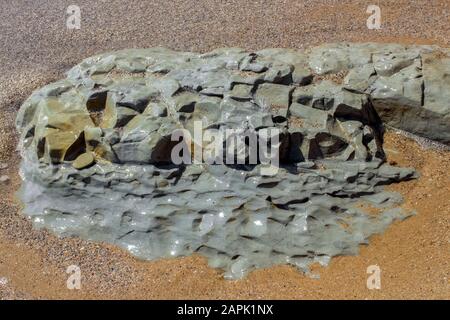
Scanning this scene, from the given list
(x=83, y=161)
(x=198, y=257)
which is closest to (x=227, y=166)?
(x=198, y=257)

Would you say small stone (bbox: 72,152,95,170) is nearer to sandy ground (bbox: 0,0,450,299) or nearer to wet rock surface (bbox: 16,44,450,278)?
wet rock surface (bbox: 16,44,450,278)

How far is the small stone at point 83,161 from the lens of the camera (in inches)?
264

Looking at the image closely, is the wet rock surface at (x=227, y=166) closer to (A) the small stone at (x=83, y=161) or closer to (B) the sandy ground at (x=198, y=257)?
(A) the small stone at (x=83, y=161)

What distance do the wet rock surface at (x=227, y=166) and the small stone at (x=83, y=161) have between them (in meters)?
0.02

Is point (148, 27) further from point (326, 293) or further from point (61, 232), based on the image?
point (326, 293)

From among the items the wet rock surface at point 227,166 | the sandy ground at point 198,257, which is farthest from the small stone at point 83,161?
the sandy ground at point 198,257

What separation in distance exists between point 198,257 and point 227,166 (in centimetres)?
94

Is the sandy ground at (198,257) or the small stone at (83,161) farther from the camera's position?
the small stone at (83,161)

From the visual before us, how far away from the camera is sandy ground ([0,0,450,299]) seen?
584cm

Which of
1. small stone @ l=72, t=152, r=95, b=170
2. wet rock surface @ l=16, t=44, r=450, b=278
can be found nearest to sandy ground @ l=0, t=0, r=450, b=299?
wet rock surface @ l=16, t=44, r=450, b=278

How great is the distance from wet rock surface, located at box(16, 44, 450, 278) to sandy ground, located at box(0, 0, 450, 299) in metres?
0.18

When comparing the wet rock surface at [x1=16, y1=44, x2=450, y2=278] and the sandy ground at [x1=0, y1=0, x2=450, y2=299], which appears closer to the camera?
the sandy ground at [x1=0, y1=0, x2=450, y2=299]

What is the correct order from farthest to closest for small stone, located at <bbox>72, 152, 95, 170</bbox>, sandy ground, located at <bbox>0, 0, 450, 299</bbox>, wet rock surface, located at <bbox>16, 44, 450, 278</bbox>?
small stone, located at <bbox>72, 152, 95, 170</bbox> → wet rock surface, located at <bbox>16, 44, 450, 278</bbox> → sandy ground, located at <bbox>0, 0, 450, 299</bbox>

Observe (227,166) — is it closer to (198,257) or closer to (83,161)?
(198,257)
